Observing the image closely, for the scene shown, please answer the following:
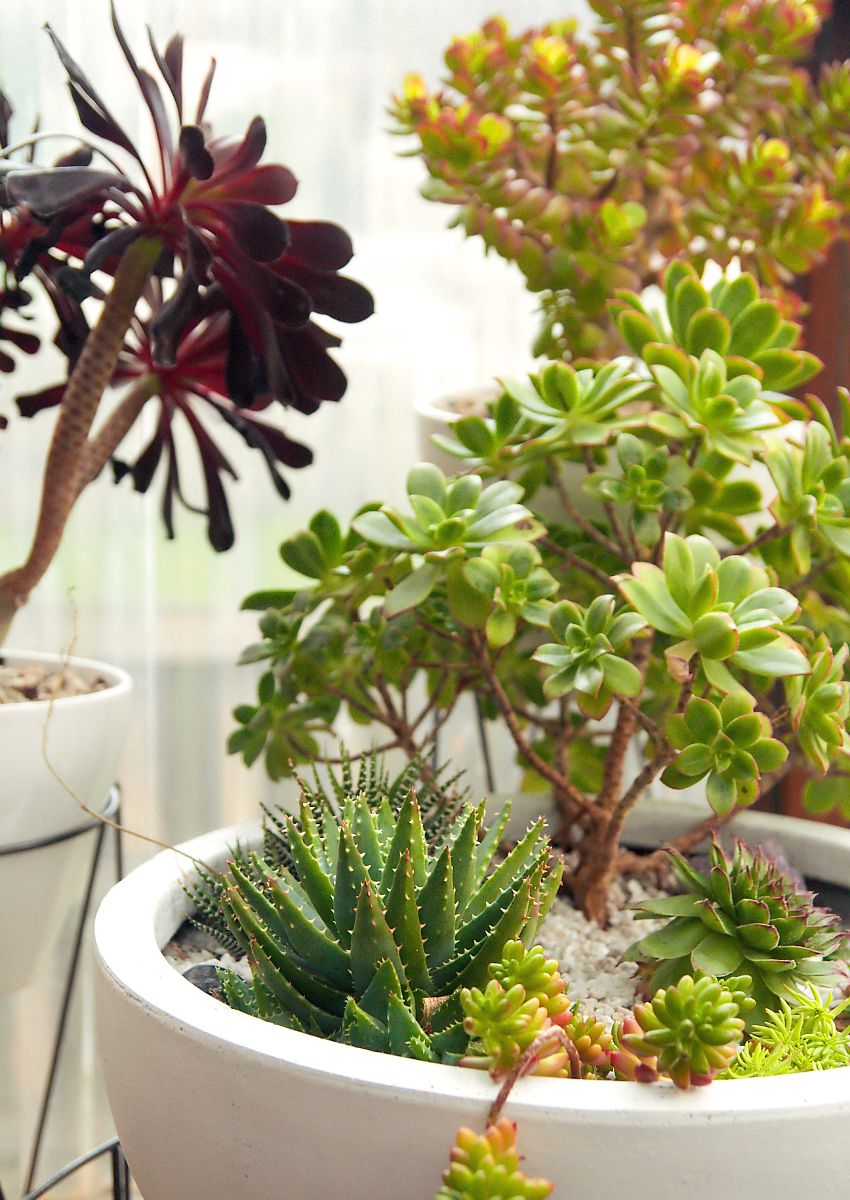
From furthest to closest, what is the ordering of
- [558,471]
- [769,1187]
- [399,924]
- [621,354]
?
[621,354]
[558,471]
[399,924]
[769,1187]

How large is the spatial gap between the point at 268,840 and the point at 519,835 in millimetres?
266

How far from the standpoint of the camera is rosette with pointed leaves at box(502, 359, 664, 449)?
2.65 ft

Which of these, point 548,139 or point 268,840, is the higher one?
point 548,139

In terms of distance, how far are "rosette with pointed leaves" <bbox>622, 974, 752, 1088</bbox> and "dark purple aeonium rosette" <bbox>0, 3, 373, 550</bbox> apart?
1.75ft

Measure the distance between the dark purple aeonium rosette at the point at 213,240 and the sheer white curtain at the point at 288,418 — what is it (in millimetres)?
497

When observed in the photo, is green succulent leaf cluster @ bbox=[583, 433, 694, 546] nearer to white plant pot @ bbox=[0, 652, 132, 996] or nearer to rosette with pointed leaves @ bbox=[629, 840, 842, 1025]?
rosette with pointed leaves @ bbox=[629, 840, 842, 1025]

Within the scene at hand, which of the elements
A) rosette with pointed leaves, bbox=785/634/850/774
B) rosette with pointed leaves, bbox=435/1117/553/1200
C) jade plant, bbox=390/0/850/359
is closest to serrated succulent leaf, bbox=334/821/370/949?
rosette with pointed leaves, bbox=435/1117/553/1200

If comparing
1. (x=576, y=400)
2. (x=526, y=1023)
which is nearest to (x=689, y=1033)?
(x=526, y=1023)

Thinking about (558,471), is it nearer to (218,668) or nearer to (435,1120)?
(435,1120)

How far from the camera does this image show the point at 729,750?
0.68 metres

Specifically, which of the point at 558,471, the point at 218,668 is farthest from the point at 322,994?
the point at 218,668

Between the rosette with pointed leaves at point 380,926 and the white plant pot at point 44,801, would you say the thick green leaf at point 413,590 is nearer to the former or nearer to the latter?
the rosette with pointed leaves at point 380,926

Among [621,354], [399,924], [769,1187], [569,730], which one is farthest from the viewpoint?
[621,354]

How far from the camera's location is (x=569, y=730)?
3.54 feet
